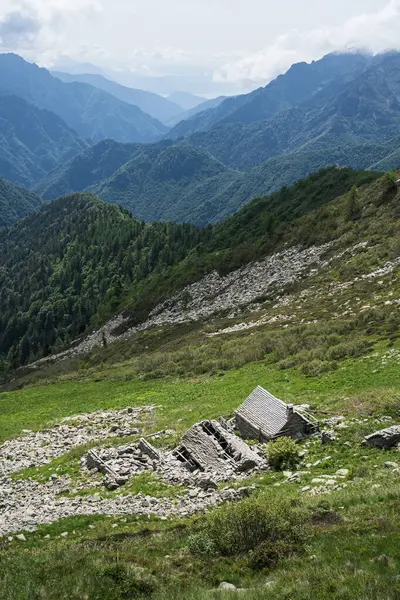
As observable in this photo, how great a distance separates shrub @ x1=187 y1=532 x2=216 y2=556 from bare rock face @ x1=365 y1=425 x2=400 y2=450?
1055cm

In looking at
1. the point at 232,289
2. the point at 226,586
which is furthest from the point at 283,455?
the point at 232,289

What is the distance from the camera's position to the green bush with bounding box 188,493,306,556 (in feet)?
47.0

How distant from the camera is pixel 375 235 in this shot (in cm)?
7300

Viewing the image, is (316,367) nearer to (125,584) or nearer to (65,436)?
(65,436)

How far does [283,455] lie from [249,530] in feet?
29.7

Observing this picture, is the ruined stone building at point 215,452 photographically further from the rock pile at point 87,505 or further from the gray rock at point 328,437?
the gray rock at point 328,437

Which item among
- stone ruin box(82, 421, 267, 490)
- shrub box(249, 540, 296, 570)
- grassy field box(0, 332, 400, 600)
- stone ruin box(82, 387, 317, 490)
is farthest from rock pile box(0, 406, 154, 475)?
shrub box(249, 540, 296, 570)

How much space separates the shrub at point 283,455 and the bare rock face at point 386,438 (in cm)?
334

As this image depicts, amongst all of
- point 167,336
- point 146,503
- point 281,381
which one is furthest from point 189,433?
point 167,336

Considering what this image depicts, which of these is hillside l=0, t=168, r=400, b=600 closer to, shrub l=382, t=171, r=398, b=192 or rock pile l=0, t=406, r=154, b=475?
→ rock pile l=0, t=406, r=154, b=475

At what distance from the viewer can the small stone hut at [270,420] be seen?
26.2 meters

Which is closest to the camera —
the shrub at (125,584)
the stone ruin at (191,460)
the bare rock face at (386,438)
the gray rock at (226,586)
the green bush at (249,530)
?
the gray rock at (226,586)

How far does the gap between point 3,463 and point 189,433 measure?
14.2 metres

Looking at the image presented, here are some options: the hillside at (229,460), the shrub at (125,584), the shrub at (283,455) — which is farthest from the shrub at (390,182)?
the shrub at (125,584)
